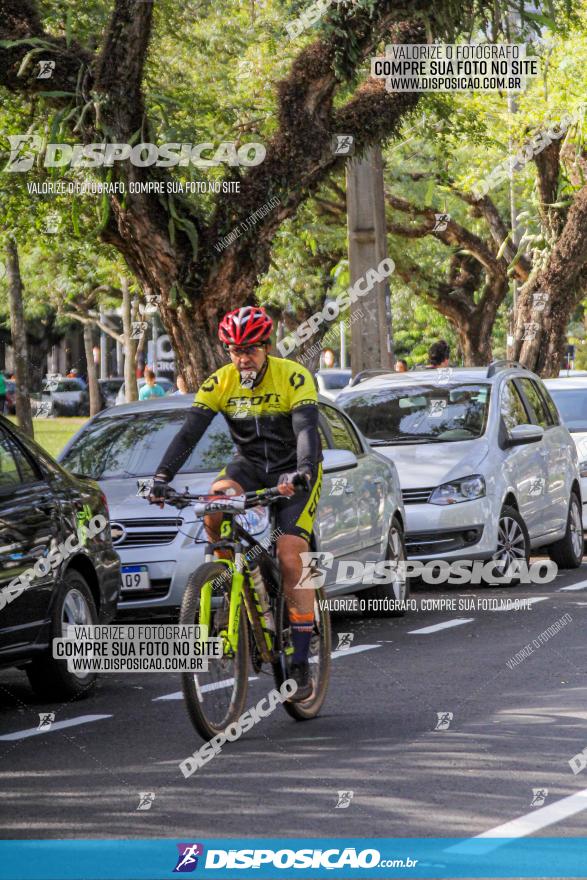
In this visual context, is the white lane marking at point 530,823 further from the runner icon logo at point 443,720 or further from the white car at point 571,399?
the white car at point 571,399

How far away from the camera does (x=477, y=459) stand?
13578 mm

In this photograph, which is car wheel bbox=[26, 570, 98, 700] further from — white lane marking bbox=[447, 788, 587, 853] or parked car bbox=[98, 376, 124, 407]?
parked car bbox=[98, 376, 124, 407]

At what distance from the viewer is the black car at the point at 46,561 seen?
812cm

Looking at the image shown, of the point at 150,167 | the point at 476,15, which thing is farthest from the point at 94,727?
the point at 476,15

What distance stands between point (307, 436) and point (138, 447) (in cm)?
428

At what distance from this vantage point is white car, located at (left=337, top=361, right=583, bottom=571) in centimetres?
1338

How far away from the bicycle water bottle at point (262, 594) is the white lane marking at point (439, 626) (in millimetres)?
3918

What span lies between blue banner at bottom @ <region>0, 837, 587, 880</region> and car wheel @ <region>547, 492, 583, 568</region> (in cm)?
1015

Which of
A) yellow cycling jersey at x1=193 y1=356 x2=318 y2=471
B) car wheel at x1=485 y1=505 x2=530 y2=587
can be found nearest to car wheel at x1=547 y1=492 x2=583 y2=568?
car wheel at x1=485 y1=505 x2=530 y2=587

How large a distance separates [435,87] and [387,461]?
20.4 feet

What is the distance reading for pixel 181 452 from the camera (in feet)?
24.9

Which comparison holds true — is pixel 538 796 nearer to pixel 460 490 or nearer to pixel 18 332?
pixel 460 490

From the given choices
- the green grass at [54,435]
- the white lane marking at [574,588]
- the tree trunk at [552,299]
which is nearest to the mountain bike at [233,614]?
the white lane marking at [574,588]

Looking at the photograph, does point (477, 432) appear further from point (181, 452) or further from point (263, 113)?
point (263, 113)
